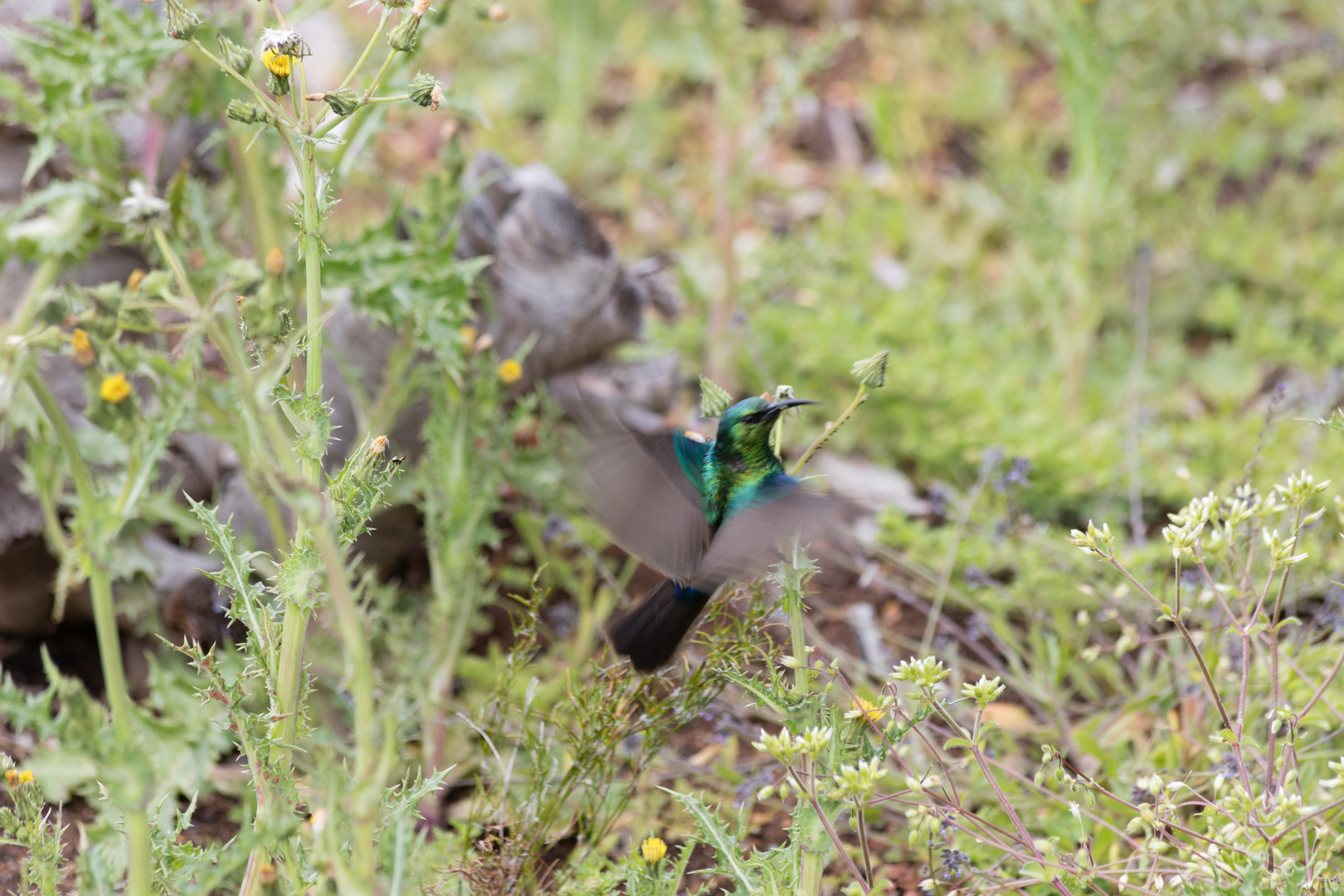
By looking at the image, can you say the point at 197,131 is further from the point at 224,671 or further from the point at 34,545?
the point at 224,671

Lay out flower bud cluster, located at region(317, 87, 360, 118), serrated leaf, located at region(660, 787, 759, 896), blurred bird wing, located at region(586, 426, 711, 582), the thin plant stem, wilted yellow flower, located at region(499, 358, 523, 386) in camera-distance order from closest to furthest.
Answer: the thin plant stem, flower bud cluster, located at region(317, 87, 360, 118), serrated leaf, located at region(660, 787, 759, 896), blurred bird wing, located at region(586, 426, 711, 582), wilted yellow flower, located at region(499, 358, 523, 386)

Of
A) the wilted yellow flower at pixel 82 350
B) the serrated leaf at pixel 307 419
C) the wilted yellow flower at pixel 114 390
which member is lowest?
the serrated leaf at pixel 307 419

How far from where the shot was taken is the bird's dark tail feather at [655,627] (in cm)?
169

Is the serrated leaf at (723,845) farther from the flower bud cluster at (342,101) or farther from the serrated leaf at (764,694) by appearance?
the flower bud cluster at (342,101)

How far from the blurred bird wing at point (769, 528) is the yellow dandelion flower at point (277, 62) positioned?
83 centimetres

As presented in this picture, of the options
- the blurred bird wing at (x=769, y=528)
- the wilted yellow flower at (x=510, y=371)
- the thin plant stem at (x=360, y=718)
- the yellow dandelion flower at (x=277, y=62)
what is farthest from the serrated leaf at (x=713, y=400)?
the wilted yellow flower at (x=510, y=371)

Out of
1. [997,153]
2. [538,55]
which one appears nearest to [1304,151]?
[997,153]

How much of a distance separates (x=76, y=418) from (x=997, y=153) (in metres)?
3.23

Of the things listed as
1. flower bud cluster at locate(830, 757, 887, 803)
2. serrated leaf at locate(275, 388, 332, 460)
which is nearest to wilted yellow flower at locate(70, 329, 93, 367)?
serrated leaf at locate(275, 388, 332, 460)

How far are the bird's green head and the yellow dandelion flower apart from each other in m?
0.74

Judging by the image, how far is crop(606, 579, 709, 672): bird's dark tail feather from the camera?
169 centimetres

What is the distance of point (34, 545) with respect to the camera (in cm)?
258

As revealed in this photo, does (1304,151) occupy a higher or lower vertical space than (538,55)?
lower

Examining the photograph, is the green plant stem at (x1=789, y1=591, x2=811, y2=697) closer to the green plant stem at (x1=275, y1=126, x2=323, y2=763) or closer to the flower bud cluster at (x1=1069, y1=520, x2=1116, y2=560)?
the flower bud cluster at (x1=1069, y1=520, x2=1116, y2=560)
